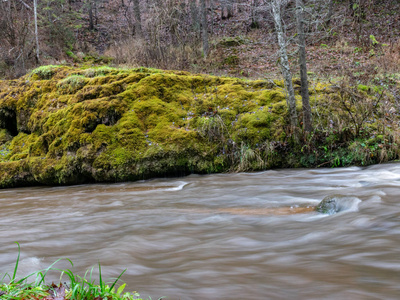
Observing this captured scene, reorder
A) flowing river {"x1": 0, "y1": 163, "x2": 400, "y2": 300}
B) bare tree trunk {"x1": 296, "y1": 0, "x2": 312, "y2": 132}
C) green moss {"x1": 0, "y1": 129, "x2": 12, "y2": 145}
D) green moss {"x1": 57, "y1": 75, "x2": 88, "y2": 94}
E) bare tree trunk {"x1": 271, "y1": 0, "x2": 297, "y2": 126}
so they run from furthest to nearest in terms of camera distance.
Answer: green moss {"x1": 0, "y1": 129, "x2": 12, "y2": 145}, green moss {"x1": 57, "y1": 75, "x2": 88, "y2": 94}, bare tree trunk {"x1": 271, "y1": 0, "x2": 297, "y2": 126}, bare tree trunk {"x1": 296, "y1": 0, "x2": 312, "y2": 132}, flowing river {"x1": 0, "y1": 163, "x2": 400, "y2": 300}

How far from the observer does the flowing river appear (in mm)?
2193

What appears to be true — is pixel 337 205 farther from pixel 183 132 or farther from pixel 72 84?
pixel 72 84

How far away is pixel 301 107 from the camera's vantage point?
830 centimetres

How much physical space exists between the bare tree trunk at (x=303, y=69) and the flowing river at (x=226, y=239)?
200cm

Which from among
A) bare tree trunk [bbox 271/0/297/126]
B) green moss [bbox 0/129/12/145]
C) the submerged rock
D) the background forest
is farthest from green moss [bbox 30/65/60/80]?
the submerged rock

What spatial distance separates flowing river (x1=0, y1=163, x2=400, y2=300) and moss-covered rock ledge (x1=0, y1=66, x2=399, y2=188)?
1.57 meters

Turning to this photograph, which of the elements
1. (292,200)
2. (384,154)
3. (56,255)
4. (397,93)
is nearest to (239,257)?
(56,255)

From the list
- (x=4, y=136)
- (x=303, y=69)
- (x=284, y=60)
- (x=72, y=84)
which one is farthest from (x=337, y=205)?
(x=4, y=136)

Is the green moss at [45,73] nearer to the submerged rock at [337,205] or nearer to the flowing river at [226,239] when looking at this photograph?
the flowing river at [226,239]

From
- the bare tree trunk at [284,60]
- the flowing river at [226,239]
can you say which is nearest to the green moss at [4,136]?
the flowing river at [226,239]

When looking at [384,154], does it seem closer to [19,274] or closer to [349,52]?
[19,274]

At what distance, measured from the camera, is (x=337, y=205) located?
13.2 feet

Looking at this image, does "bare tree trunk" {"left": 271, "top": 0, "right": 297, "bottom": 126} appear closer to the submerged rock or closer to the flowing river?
the flowing river

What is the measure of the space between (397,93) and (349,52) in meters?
7.09
